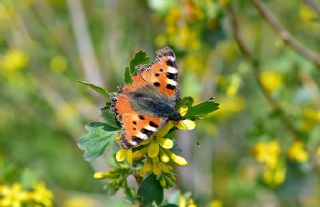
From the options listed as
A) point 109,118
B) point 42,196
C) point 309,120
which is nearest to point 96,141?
point 109,118

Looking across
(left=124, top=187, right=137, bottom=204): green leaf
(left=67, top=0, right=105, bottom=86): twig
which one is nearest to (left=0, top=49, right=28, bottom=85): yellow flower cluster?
(left=67, top=0, right=105, bottom=86): twig

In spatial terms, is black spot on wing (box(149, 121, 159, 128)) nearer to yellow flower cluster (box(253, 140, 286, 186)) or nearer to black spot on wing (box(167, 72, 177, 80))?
black spot on wing (box(167, 72, 177, 80))

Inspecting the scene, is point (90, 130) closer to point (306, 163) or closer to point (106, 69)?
point (306, 163)

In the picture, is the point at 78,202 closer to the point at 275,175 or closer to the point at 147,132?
the point at 275,175

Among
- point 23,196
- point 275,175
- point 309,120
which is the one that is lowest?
point 23,196

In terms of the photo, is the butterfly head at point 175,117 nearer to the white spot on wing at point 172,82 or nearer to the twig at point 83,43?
the white spot on wing at point 172,82

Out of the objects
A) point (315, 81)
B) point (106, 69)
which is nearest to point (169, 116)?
point (315, 81)

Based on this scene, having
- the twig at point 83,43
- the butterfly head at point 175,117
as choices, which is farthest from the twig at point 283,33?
the twig at point 83,43
